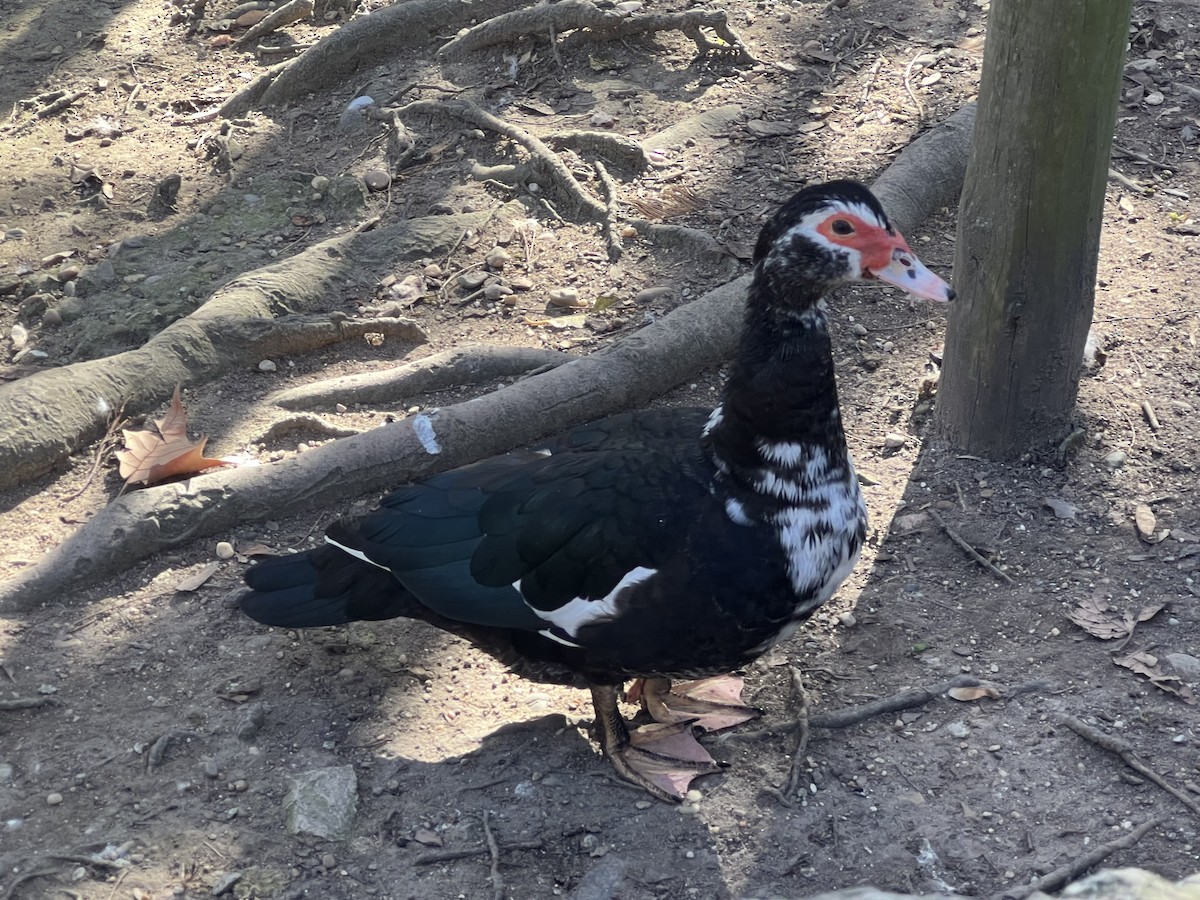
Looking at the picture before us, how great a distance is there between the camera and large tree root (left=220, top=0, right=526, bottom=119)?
6816mm

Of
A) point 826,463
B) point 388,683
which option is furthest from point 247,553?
point 826,463

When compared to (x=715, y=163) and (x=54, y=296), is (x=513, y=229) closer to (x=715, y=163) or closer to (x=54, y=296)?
(x=715, y=163)

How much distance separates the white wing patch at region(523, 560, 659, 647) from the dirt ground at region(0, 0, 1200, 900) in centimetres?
49

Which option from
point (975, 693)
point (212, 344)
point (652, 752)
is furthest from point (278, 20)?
point (975, 693)

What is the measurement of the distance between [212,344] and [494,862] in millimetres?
2686

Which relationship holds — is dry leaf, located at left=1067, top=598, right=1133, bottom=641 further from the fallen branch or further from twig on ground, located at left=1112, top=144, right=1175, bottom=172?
the fallen branch

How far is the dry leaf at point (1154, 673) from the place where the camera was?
342 centimetres

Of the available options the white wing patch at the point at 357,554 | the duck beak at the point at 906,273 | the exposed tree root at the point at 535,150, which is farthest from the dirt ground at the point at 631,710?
the duck beak at the point at 906,273

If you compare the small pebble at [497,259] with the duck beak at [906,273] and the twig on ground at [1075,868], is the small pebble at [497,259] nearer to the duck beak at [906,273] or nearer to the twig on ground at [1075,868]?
the duck beak at [906,273]

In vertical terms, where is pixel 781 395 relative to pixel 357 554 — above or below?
above

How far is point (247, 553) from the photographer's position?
4.26m

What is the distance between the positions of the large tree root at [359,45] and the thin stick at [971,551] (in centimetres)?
455

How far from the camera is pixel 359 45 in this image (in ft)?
22.9

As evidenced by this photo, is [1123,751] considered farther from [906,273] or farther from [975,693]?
[906,273]
